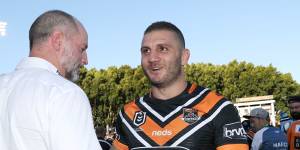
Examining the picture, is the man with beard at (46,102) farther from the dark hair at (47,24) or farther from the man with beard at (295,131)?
the man with beard at (295,131)

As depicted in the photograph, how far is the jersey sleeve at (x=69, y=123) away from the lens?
7.49 ft

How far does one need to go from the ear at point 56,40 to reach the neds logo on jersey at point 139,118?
106 cm

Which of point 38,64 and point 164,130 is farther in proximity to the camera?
point 164,130

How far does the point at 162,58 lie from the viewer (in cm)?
349

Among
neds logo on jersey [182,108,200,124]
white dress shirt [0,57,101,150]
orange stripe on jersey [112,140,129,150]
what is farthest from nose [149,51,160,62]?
white dress shirt [0,57,101,150]

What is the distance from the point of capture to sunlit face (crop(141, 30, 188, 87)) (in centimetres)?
349

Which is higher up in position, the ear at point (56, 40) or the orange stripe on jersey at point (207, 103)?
the ear at point (56, 40)

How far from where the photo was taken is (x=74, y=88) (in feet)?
7.88

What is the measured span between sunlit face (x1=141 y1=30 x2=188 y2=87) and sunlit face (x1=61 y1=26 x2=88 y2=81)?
0.72m

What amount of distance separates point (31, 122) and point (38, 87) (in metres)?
0.19

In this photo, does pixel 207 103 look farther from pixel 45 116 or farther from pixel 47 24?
pixel 45 116

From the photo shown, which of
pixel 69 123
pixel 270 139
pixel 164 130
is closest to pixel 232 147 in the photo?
pixel 164 130

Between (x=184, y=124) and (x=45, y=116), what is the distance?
131 centimetres

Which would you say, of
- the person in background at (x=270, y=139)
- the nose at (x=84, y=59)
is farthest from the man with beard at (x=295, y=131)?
the nose at (x=84, y=59)
